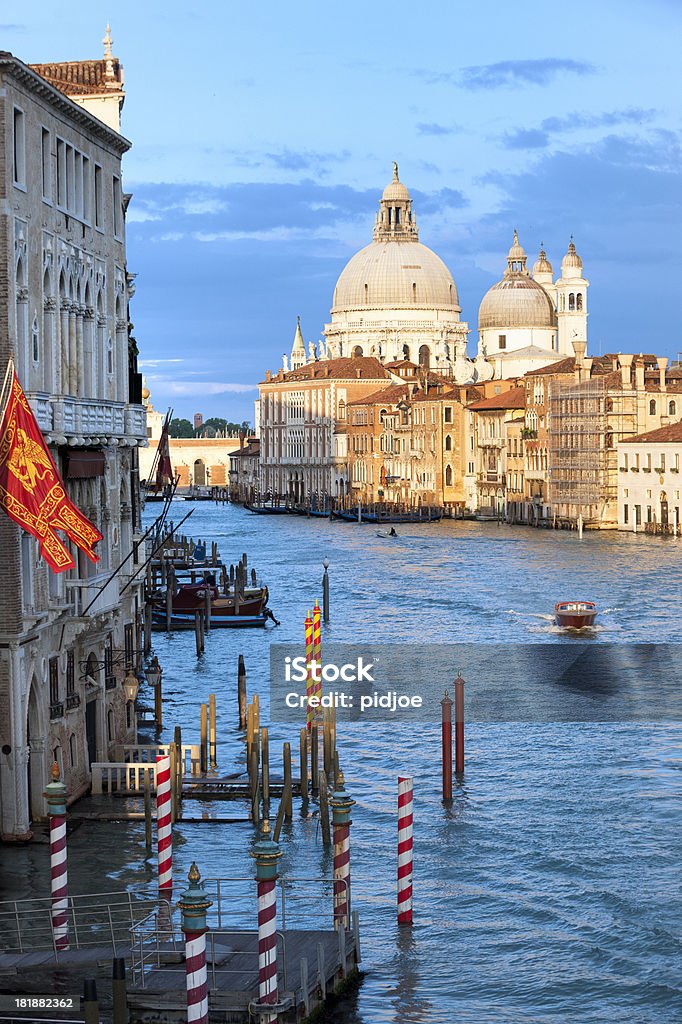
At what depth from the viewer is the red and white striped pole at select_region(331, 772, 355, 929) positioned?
1391 centimetres

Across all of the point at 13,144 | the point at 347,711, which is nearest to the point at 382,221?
the point at 347,711

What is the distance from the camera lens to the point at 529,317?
130 metres

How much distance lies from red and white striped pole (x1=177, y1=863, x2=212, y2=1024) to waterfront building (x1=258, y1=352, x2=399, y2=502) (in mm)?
110839

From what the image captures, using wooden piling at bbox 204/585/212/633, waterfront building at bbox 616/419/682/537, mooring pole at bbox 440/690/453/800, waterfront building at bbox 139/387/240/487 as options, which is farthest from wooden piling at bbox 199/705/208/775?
waterfront building at bbox 139/387/240/487

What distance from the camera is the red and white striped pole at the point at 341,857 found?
13914 mm

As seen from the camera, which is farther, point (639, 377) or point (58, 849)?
point (639, 377)

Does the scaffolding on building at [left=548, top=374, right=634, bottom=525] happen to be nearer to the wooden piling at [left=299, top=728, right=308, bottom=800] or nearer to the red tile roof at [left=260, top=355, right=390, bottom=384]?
the red tile roof at [left=260, top=355, right=390, bottom=384]

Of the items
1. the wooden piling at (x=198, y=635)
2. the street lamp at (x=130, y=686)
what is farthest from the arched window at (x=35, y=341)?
the wooden piling at (x=198, y=635)

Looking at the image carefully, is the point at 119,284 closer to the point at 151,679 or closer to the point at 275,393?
the point at 151,679

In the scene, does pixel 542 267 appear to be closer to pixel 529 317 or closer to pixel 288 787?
pixel 529 317

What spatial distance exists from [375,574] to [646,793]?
120ft

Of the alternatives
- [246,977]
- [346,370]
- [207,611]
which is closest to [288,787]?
[246,977]

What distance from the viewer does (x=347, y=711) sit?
27.6 meters

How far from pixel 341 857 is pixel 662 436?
6056 centimetres
